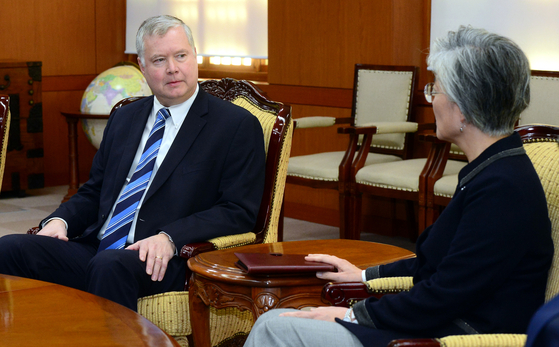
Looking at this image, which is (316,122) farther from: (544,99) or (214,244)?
(214,244)

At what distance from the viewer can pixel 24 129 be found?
6.69m

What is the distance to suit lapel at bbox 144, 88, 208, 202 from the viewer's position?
8.59 feet

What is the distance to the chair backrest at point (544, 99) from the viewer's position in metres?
4.05

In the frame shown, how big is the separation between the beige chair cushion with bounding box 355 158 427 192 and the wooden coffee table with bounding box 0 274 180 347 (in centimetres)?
258

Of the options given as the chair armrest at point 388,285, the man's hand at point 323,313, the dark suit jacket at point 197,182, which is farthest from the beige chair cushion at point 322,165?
the man's hand at point 323,313

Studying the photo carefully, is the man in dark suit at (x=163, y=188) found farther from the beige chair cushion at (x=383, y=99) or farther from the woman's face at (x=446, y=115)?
the beige chair cushion at (x=383, y=99)

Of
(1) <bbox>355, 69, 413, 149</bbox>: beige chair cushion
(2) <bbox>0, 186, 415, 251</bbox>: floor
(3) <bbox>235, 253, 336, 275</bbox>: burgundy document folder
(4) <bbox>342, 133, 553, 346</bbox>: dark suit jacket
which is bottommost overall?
(2) <bbox>0, 186, 415, 251</bbox>: floor

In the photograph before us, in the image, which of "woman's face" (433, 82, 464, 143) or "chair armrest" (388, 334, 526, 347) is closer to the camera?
Answer: "chair armrest" (388, 334, 526, 347)

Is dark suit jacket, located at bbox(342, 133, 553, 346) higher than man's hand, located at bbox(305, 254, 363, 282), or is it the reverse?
dark suit jacket, located at bbox(342, 133, 553, 346)

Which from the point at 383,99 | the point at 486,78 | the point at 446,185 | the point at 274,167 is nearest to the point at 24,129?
the point at 383,99

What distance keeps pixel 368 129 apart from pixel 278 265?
248cm

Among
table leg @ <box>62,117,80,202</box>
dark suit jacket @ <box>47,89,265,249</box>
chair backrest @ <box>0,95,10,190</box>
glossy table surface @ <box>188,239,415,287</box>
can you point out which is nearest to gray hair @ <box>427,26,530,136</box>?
glossy table surface @ <box>188,239,415,287</box>

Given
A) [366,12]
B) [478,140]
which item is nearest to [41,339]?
[478,140]

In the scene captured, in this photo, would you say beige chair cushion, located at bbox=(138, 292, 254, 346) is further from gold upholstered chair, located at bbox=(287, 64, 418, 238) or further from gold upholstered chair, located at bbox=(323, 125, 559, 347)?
gold upholstered chair, located at bbox=(287, 64, 418, 238)
